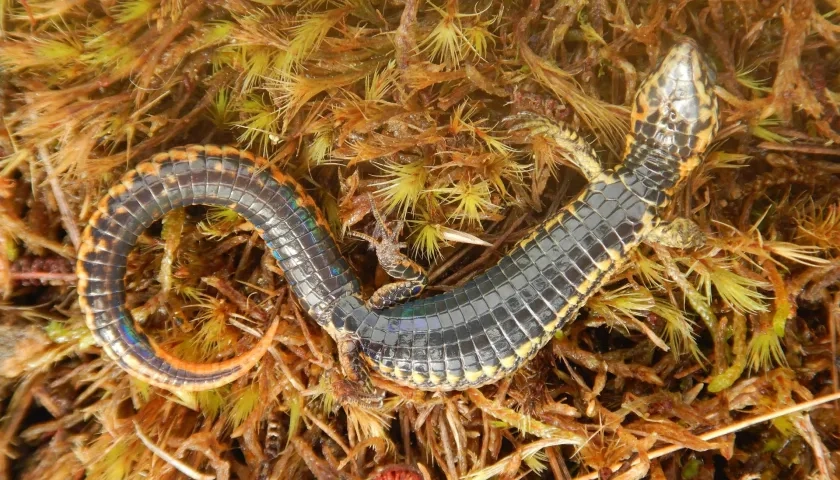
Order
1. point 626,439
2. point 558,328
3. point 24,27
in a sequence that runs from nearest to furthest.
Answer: point 24,27 < point 626,439 < point 558,328

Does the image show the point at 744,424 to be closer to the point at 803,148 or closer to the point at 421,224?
the point at 803,148

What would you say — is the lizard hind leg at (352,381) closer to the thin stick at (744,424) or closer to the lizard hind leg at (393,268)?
the lizard hind leg at (393,268)

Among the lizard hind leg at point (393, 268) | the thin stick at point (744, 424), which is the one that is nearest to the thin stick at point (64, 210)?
the lizard hind leg at point (393, 268)

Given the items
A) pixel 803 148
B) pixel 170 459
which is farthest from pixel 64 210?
pixel 803 148

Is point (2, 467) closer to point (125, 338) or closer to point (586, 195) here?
point (125, 338)

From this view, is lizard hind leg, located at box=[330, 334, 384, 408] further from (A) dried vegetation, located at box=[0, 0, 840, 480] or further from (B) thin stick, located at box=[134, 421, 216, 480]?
(B) thin stick, located at box=[134, 421, 216, 480]

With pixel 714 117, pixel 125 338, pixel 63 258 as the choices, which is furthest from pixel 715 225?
pixel 63 258

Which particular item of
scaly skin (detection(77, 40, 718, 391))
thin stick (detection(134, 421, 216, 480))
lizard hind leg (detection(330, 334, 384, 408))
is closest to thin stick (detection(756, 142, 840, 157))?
scaly skin (detection(77, 40, 718, 391))
